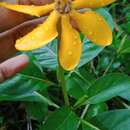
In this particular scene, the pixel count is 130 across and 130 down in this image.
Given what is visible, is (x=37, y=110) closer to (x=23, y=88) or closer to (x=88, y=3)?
(x=23, y=88)

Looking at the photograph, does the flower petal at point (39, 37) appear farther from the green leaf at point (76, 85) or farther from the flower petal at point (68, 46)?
the green leaf at point (76, 85)

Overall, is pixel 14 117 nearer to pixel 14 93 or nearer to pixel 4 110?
pixel 4 110

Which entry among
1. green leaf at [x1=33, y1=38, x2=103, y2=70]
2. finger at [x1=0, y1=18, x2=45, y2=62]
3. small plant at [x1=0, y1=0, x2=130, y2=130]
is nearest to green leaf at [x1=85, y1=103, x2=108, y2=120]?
small plant at [x1=0, y1=0, x2=130, y2=130]

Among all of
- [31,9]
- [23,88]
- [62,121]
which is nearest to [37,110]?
[23,88]

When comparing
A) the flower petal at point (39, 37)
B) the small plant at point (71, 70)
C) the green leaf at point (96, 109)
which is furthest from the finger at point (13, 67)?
the flower petal at point (39, 37)

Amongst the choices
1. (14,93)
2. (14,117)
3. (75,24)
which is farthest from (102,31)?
(14,117)
